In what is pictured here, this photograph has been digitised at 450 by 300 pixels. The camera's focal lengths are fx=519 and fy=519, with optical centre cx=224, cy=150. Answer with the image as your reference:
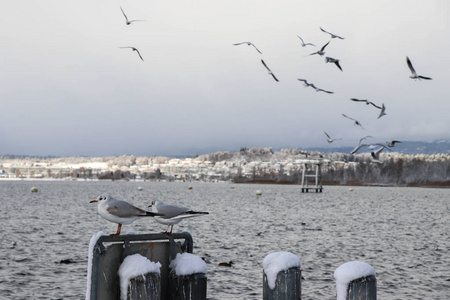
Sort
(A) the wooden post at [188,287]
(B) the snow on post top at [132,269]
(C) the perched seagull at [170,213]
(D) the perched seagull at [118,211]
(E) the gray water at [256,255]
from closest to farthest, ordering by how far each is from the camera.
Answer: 1. (B) the snow on post top at [132,269]
2. (A) the wooden post at [188,287]
3. (D) the perched seagull at [118,211]
4. (C) the perched seagull at [170,213]
5. (E) the gray water at [256,255]

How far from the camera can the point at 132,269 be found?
21.1 ft

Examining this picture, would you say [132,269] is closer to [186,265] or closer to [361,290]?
[186,265]

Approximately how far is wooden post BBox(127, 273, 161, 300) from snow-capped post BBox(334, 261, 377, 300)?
2.33 metres

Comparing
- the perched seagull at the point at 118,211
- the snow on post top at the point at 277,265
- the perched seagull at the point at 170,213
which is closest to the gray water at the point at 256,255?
the perched seagull at the point at 170,213

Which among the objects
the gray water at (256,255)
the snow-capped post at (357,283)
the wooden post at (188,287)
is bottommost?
the gray water at (256,255)

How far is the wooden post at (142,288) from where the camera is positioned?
6406 millimetres

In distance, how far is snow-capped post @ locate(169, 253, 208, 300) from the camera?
689 cm

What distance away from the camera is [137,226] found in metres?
48.5

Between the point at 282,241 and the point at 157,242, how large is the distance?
1197 inches

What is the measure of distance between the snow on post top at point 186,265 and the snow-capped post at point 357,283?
1858 mm

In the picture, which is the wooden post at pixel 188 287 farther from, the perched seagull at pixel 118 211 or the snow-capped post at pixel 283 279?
the perched seagull at pixel 118 211

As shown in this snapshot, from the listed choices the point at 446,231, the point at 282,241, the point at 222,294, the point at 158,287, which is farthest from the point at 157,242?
the point at 446,231

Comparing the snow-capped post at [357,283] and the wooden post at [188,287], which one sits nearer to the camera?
the snow-capped post at [357,283]

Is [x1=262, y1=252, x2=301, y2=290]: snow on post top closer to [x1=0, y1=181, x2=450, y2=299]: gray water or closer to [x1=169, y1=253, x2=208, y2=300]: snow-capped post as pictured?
[x1=169, y1=253, x2=208, y2=300]: snow-capped post
